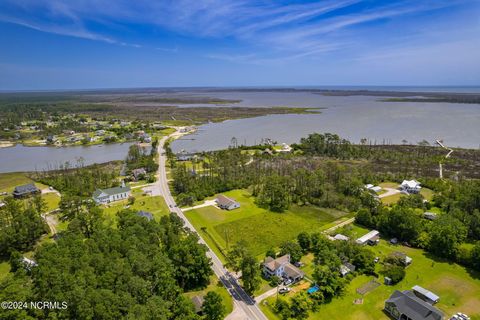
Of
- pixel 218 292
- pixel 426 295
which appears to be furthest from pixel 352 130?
pixel 218 292

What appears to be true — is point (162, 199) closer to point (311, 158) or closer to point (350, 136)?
point (311, 158)

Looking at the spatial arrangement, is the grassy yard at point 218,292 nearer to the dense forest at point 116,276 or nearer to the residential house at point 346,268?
the dense forest at point 116,276

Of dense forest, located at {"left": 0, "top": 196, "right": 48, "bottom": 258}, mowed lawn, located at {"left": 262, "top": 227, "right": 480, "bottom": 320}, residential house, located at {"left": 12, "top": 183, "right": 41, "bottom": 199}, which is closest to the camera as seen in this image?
mowed lawn, located at {"left": 262, "top": 227, "right": 480, "bottom": 320}

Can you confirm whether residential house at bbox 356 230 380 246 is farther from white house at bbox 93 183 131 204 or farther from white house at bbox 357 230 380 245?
white house at bbox 93 183 131 204

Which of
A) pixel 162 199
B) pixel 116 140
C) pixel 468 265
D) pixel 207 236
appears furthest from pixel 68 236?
pixel 116 140

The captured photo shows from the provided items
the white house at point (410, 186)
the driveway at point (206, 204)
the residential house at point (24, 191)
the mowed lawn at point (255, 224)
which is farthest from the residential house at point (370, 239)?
the residential house at point (24, 191)

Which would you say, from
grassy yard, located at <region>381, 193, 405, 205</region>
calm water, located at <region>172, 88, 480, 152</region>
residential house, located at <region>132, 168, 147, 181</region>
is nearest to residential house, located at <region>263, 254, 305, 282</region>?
grassy yard, located at <region>381, 193, 405, 205</region>
